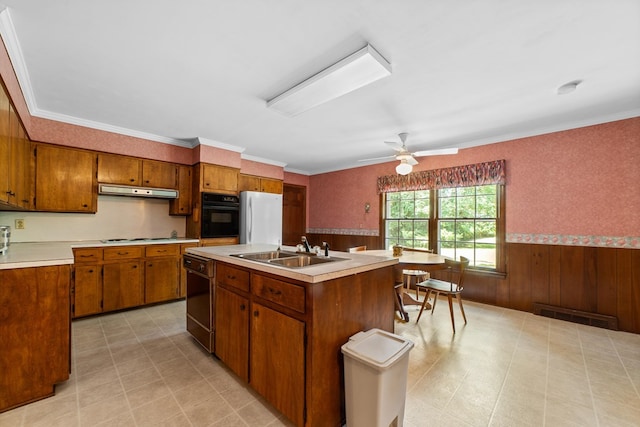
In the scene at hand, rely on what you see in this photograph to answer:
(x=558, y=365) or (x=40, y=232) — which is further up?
(x=40, y=232)

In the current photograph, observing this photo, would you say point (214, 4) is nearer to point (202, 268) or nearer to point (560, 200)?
point (202, 268)

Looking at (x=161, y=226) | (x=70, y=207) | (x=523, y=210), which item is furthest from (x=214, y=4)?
(x=523, y=210)

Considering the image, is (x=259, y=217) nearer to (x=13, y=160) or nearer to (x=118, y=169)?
(x=118, y=169)

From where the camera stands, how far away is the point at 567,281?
3.39m

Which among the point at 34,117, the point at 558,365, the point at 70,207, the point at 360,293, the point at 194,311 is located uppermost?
the point at 34,117

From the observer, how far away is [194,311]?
2.57 meters

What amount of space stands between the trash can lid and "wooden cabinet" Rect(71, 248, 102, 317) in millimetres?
3431

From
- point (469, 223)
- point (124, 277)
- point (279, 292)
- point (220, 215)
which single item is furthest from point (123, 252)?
point (469, 223)

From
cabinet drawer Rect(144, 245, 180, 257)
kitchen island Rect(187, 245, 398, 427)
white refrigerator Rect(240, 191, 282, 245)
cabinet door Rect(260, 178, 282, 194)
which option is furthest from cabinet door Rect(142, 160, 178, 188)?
kitchen island Rect(187, 245, 398, 427)

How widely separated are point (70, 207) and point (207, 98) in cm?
239

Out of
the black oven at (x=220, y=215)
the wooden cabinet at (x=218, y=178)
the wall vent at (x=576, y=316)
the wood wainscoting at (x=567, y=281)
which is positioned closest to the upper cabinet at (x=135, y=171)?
the wooden cabinet at (x=218, y=178)

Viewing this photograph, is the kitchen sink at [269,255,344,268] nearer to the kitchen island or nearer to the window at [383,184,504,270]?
the kitchen island

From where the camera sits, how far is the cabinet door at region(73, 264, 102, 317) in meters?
3.16

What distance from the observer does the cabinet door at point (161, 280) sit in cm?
365
